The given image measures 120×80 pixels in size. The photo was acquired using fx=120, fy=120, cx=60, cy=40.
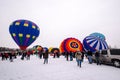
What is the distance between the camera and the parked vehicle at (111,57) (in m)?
12.0

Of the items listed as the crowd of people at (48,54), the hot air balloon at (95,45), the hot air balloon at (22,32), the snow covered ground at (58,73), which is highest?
the hot air balloon at (22,32)

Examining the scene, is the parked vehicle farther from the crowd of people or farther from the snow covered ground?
the snow covered ground

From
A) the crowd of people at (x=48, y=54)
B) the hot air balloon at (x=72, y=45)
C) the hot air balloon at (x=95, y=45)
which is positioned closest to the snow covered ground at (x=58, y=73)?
the crowd of people at (x=48, y=54)

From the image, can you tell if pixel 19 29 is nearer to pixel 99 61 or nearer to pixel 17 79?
pixel 99 61

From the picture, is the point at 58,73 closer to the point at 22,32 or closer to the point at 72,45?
the point at 22,32

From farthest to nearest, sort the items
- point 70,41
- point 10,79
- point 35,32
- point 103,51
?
point 70,41
point 35,32
point 103,51
point 10,79

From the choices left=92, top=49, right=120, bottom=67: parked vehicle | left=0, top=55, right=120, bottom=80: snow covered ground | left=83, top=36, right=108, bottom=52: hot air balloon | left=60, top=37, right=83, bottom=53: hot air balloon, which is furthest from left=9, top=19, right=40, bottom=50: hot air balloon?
left=92, top=49, right=120, bottom=67: parked vehicle

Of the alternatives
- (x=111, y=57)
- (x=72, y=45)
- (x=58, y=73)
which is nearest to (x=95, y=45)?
(x=111, y=57)

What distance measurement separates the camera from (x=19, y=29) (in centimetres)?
2298

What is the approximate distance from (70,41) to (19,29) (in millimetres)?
11148

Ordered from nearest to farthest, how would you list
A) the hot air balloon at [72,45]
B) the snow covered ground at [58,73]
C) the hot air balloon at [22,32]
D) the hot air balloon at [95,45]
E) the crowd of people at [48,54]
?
the snow covered ground at [58,73], the crowd of people at [48,54], the hot air balloon at [95,45], the hot air balloon at [22,32], the hot air balloon at [72,45]

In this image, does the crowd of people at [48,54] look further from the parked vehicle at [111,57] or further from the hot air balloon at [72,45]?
the hot air balloon at [72,45]

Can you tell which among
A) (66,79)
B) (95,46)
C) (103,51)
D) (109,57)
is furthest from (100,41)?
(66,79)

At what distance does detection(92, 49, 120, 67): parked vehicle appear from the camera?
1205cm
